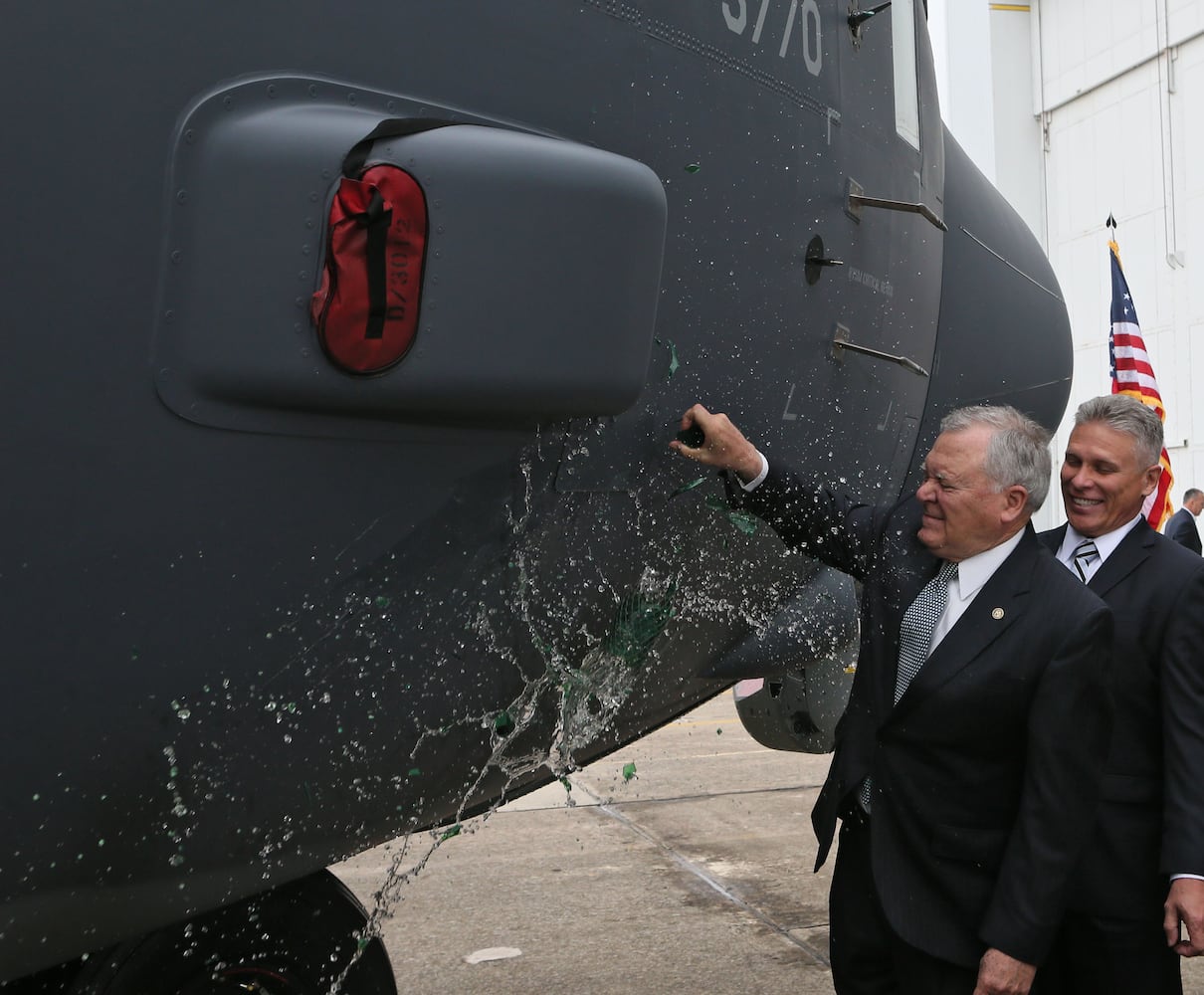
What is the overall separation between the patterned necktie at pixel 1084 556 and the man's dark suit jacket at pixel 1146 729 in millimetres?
57

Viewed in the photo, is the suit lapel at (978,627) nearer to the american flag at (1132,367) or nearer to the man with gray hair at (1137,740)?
the man with gray hair at (1137,740)

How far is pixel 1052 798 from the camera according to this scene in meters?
2.13

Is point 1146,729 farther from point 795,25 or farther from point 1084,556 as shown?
point 795,25

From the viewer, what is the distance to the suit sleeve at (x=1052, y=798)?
2.12 metres

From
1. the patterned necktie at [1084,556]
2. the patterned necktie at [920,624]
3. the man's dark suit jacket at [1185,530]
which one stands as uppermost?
the patterned necktie at [1084,556]

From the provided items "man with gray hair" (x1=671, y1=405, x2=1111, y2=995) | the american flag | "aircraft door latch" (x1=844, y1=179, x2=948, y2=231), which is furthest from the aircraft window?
the american flag

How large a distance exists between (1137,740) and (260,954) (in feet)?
5.32

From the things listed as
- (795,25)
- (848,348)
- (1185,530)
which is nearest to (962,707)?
(848,348)

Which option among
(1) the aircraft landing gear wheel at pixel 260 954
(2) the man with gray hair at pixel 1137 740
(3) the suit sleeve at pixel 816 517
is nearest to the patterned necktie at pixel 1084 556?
(2) the man with gray hair at pixel 1137 740

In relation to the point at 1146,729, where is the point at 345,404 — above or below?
above

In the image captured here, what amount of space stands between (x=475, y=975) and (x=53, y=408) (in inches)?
123

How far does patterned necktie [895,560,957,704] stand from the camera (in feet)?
7.57

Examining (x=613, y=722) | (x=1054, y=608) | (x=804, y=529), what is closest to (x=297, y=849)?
(x=613, y=722)

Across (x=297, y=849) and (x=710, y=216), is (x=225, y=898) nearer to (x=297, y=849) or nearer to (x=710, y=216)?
(x=297, y=849)
